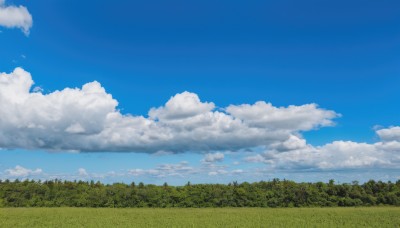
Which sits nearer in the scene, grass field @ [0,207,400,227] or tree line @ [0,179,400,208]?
grass field @ [0,207,400,227]

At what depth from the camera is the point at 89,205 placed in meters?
54.0

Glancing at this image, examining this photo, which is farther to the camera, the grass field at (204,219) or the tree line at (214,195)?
the tree line at (214,195)

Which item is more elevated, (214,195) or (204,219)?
(214,195)

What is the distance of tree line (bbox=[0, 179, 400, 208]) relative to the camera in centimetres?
5284

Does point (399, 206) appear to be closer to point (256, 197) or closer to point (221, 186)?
point (256, 197)

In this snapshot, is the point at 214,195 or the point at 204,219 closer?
the point at 204,219

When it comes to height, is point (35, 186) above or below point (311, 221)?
above

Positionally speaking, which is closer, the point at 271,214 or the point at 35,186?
the point at 271,214

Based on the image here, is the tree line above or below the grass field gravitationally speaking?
above

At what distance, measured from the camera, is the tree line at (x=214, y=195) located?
52.8 m

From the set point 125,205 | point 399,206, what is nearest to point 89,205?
point 125,205

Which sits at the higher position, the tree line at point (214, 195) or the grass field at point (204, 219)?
the tree line at point (214, 195)

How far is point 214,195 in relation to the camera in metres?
52.9

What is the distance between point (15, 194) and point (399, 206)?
51714mm
